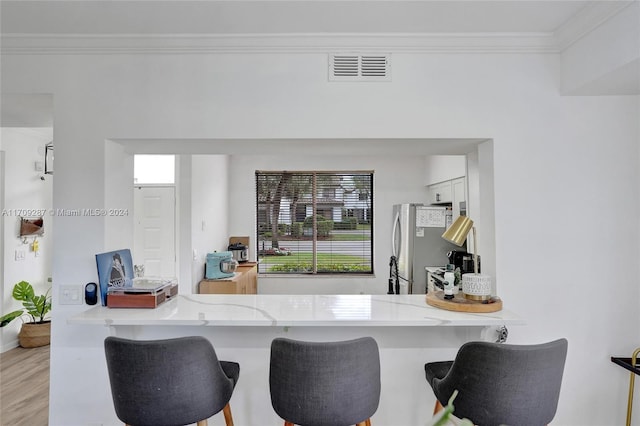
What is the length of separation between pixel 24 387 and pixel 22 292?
1.25 meters

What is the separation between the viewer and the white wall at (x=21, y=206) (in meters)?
3.76

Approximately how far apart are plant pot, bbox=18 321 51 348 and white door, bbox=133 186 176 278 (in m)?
1.23

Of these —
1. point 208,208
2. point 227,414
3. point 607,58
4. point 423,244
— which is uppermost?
point 607,58

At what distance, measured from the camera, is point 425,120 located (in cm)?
195

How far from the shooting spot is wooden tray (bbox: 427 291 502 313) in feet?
5.65

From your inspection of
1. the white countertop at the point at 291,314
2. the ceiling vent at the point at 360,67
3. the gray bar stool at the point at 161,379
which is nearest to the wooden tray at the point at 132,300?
the white countertop at the point at 291,314

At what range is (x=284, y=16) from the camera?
68.2 inches

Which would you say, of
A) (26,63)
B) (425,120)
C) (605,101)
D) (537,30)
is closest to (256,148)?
(425,120)

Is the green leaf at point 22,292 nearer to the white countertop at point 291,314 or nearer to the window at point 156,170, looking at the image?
the window at point 156,170

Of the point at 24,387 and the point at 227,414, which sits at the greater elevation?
the point at 227,414

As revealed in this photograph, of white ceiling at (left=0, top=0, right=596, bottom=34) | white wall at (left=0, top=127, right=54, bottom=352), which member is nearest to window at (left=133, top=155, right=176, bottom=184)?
white wall at (left=0, top=127, right=54, bottom=352)

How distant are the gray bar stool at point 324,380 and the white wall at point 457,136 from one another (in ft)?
2.62

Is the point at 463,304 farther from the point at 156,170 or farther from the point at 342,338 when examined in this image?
the point at 156,170

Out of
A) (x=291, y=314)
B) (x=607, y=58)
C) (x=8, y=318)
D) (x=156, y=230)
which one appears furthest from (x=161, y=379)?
(x=8, y=318)
